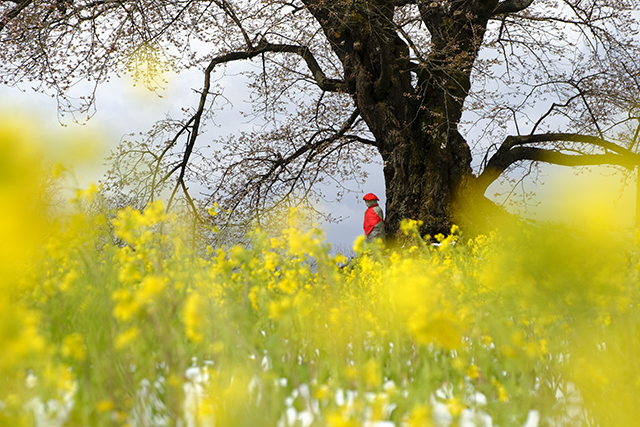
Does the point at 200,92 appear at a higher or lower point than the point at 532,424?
higher

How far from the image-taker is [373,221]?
8.88 meters

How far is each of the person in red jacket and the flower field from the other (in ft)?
19.2

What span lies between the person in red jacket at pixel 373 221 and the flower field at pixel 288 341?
19.2 ft

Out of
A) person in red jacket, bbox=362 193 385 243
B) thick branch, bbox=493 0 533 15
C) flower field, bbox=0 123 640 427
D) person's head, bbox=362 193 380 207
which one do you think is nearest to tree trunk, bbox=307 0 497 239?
person in red jacket, bbox=362 193 385 243

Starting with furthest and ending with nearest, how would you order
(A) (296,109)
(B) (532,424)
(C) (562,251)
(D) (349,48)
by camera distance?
(A) (296,109), (D) (349,48), (C) (562,251), (B) (532,424)

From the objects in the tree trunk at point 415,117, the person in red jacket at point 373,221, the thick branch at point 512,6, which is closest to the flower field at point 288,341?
the tree trunk at point 415,117

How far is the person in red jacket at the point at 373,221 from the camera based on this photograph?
882 cm

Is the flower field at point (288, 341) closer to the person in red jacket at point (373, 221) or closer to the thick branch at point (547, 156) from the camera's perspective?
the person in red jacket at point (373, 221)

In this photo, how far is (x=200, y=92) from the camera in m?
8.23

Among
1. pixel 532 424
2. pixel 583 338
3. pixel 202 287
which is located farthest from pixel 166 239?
pixel 583 338

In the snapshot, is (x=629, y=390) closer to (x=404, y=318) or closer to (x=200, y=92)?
(x=404, y=318)

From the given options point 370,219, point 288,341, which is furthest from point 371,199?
point 288,341

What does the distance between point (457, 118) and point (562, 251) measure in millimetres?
6596

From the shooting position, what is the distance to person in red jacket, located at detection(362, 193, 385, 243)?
8820mm
